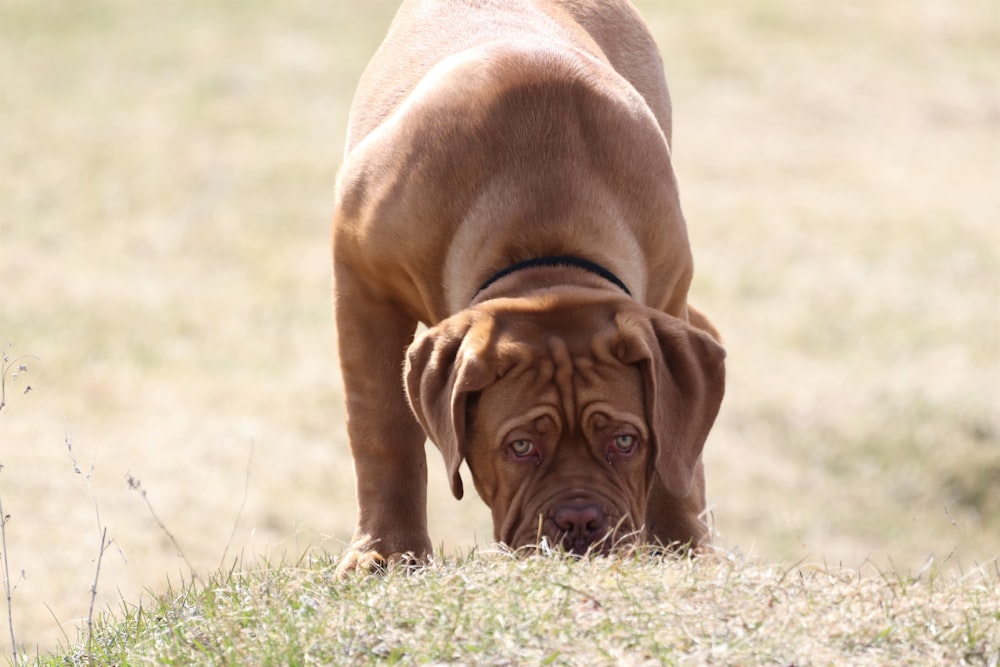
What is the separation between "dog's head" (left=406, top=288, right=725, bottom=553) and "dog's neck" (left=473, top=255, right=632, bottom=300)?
0.84 feet

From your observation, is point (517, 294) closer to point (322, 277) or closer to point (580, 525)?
point (580, 525)

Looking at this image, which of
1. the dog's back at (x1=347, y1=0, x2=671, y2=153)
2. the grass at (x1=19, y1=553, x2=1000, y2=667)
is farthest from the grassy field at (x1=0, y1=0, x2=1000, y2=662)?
the dog's back at (x1=347, y1=0, x2=671, y2=153)

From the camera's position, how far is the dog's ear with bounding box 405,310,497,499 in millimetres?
5078

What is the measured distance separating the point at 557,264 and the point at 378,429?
40.1 inches

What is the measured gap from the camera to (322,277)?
2256cm

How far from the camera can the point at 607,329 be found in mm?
5125

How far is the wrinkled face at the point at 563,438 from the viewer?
16.6 ft

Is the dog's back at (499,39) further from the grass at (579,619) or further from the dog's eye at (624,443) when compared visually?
the grass at (579,619)

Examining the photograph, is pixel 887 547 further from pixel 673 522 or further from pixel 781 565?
pixel 781 565

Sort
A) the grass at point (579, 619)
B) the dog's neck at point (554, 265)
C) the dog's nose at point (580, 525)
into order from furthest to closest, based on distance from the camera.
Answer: the dog's neck at point (554, 265)
the dog's nose at point (580, 525)
the grass at point (579, 619)

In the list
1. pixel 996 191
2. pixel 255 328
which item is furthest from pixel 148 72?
pixel 996 191

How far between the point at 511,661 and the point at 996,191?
24083mm

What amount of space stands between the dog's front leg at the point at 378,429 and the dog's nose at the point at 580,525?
1.20 metres

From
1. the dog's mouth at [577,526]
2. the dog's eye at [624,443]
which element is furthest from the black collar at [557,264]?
the dog's mouth at [577,526]
